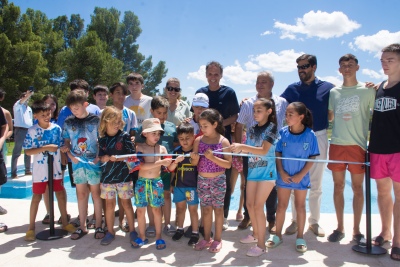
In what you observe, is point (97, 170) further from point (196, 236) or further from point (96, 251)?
point (196, 236)

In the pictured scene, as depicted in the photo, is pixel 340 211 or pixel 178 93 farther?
pixel 178 93

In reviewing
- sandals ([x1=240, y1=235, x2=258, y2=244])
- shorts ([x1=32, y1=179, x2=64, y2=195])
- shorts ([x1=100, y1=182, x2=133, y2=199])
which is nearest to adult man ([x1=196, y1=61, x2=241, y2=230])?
sandals ([x1=240, y1=235, x2=258, y2=244])

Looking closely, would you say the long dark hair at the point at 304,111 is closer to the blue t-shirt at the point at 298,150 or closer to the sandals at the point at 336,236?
the blue t-shirt at the point at 298,150

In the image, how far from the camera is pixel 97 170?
12.8 ft

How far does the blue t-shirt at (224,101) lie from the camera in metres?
4.43

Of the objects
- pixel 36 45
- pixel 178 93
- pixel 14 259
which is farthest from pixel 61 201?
pixel 36 45

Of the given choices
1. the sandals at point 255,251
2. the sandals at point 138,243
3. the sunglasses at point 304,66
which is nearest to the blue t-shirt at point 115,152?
the sandals at point 138,243

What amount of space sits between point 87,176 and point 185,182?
1215 millimetres

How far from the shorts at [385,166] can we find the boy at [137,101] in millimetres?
3004

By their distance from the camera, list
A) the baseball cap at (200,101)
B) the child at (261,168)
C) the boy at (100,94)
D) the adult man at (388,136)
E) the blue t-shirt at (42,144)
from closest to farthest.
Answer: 1. the adult man at (388,136)
2. the child at (261,168)
3. the blue t-shirt at (42,144)
4. the baseball cap at (200,101)
5. the boy at (100,94)

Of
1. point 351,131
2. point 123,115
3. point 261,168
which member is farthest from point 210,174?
point 351,131

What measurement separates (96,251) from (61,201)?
0.97m

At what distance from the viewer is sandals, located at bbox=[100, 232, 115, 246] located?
3724 millimetres

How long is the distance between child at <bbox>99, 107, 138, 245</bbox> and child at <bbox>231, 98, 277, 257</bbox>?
1.32 m
